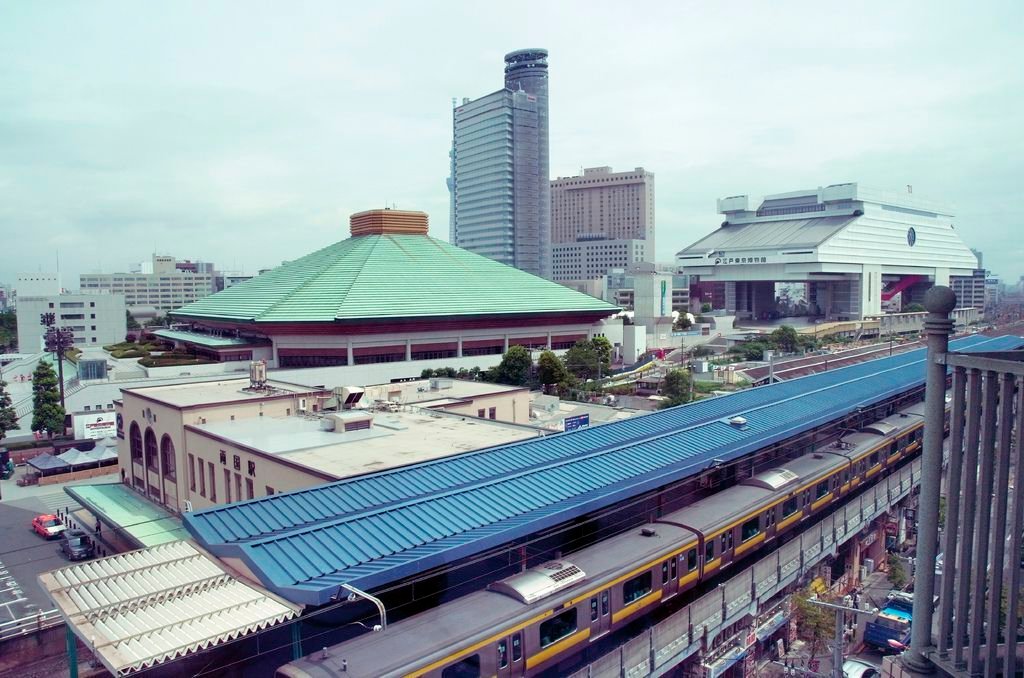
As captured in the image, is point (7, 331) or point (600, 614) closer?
point (600, 614)

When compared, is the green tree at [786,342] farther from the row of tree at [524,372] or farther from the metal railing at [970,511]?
the metal railing at [970,511]

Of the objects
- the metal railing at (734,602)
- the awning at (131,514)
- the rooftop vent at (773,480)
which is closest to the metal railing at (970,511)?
the metal railing at (734,602)

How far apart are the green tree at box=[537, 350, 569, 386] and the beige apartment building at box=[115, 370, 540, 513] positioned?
11.5 m

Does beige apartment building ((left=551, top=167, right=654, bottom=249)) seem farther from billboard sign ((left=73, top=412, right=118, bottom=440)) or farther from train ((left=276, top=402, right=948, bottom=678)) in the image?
train ((left=276, top=402, right=948, bottom=678))

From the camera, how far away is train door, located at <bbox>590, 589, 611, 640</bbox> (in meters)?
8.48

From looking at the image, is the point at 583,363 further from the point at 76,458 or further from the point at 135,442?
the point at 135,442

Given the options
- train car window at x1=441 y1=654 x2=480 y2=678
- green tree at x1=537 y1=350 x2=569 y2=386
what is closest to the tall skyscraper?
green tree at x1=537 y1=350 x2=569 y2=386

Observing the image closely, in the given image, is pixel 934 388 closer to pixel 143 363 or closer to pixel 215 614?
pixel 215 614

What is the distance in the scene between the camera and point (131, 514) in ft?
51.5

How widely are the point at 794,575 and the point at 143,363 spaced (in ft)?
102

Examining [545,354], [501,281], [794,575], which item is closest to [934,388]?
[794,575]

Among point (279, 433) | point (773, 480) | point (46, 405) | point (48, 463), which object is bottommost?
point (48, 463)

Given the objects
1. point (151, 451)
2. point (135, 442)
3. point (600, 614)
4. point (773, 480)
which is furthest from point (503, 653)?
point (135, 442)

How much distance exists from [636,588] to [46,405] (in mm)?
29803
